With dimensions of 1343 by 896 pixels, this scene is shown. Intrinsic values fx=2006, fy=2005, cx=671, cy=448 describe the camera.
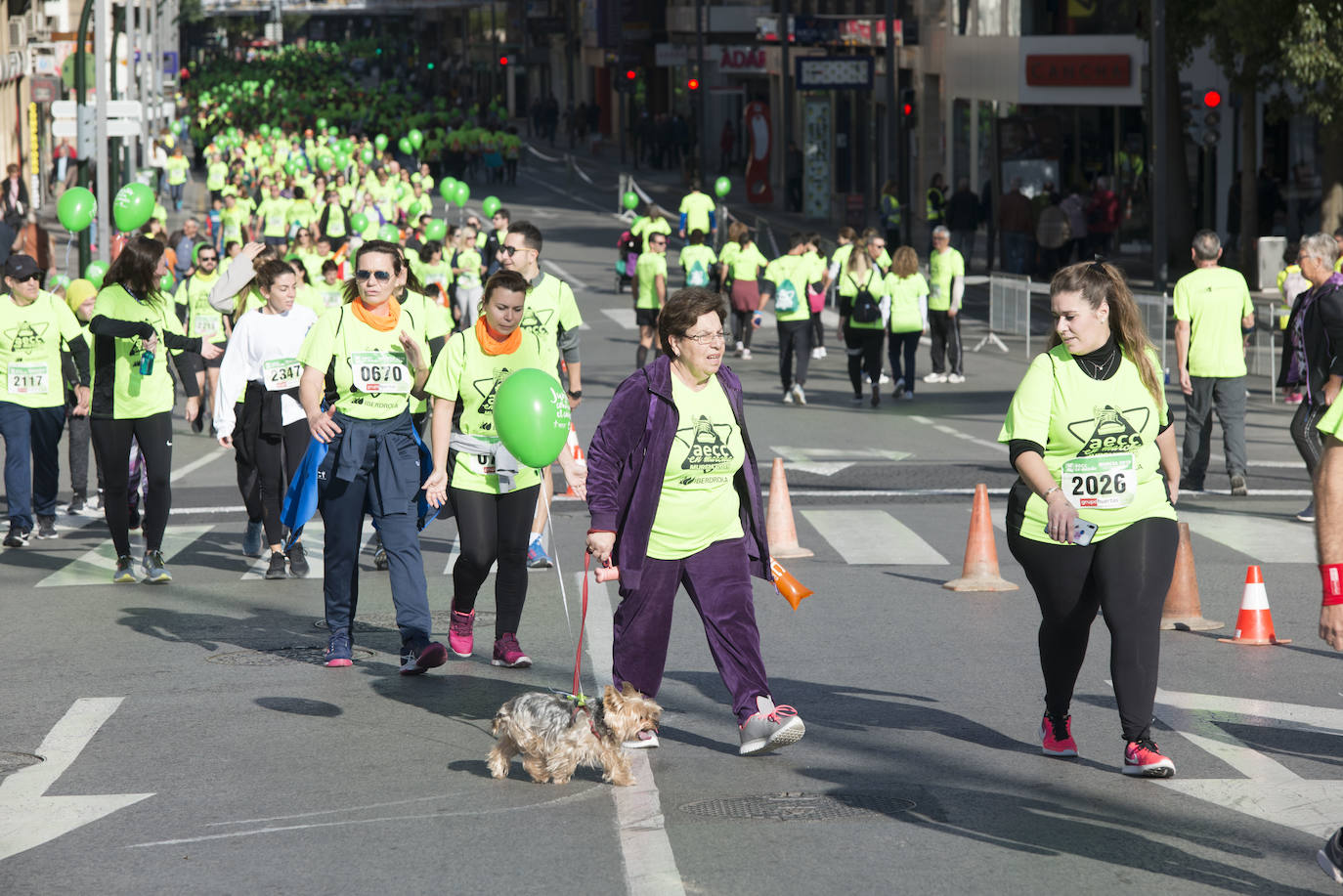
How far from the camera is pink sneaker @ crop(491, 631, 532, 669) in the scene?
889 cm

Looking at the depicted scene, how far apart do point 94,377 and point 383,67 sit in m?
158

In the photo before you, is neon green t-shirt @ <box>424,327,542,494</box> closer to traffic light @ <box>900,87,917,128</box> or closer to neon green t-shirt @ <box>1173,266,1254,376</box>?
neon green t-shirt @ <box>1173,266,1254,376</box>

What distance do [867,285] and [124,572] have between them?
1033 cm

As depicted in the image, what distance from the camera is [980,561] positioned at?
36.2 feet

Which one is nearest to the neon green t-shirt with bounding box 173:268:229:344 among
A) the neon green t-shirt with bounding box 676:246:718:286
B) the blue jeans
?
the blue jeans

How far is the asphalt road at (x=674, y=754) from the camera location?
19.7 feet

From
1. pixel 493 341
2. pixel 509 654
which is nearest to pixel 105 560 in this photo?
pixel 509 654

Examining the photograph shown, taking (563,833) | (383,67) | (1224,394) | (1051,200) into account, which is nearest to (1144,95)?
(1051,200)

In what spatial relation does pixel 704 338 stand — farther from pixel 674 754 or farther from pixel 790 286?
pixel 790 286

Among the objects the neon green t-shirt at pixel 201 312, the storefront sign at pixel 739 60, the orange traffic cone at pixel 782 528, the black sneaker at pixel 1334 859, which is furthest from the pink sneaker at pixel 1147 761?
the storefront sign at pixel 739 60

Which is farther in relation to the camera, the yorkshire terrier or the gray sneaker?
the gray sneaker

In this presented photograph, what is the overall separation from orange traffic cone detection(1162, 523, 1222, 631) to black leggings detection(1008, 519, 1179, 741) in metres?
3.06

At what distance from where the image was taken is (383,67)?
164875 millimetres

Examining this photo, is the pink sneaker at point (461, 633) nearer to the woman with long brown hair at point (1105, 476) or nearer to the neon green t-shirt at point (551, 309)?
the woman with long brown hair at point (1105, 476)
